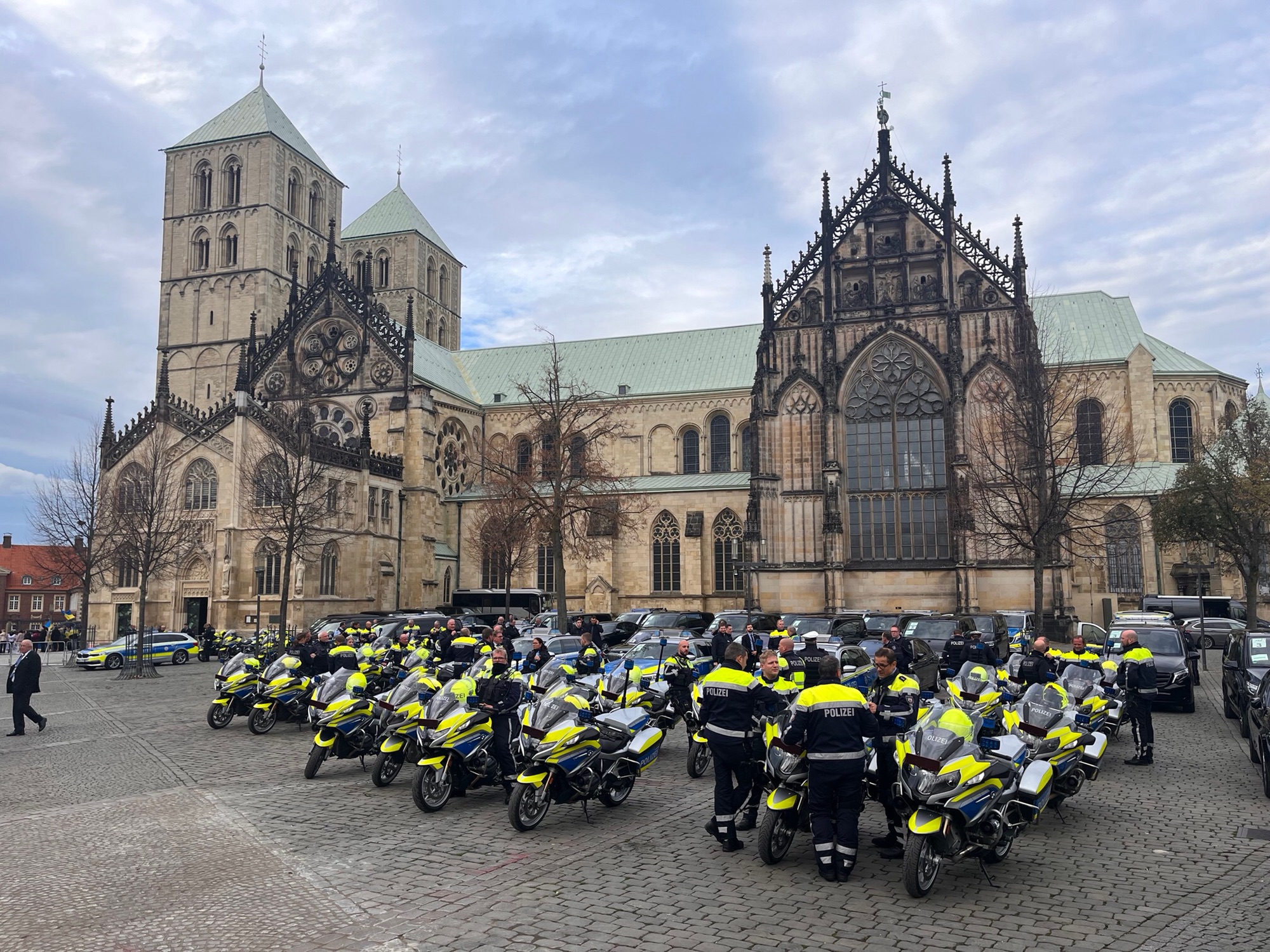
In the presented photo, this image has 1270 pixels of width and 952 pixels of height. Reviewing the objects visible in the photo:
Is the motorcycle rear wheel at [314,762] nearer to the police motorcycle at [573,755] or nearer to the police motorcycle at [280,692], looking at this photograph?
the police motorcycle at [573,755]

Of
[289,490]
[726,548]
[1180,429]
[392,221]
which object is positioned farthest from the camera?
[392,221]

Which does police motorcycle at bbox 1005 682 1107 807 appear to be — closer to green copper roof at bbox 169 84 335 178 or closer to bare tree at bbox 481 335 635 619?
bare tree at bbox 481 335 635 619

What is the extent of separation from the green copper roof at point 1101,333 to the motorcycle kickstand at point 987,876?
143ft

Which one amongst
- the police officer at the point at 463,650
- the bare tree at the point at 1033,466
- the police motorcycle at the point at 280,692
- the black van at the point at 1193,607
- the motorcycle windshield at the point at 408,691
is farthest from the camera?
the black van at the point at 1193,607

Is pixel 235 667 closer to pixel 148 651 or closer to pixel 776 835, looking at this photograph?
pixel 776 835

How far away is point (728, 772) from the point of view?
30.3ft

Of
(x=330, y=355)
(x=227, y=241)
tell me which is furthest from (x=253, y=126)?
(x=330, y=355)

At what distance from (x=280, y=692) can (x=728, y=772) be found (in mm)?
10873

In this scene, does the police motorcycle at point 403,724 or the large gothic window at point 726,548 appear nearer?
the police motorcycle at point 403,724

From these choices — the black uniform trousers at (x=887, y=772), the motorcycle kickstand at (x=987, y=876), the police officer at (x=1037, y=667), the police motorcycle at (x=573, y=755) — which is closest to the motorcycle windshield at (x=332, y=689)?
the police motorcycle at (x=573, y=755)

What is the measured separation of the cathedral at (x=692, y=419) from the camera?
134ft

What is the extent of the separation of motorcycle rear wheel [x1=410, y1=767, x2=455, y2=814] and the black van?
35.9 m

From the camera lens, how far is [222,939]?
6758 millimetres

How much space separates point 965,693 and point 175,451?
142ft
